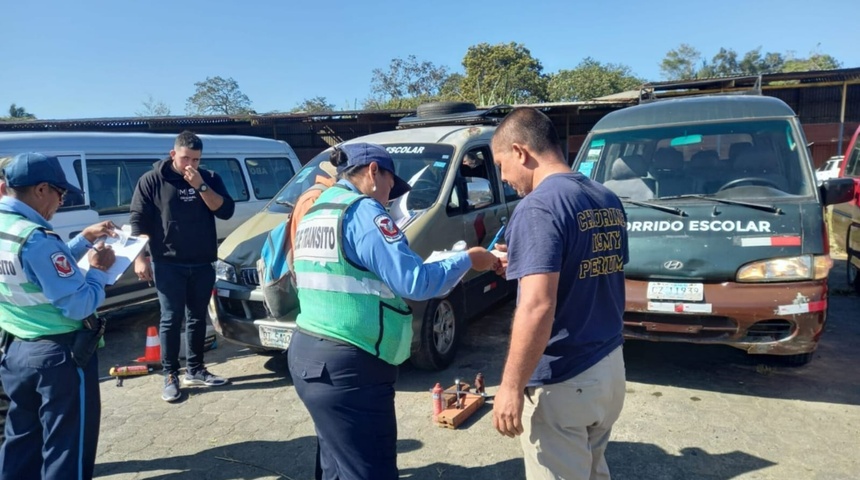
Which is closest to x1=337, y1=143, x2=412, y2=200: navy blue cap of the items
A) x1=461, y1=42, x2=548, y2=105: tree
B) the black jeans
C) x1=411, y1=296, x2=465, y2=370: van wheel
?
x1=411, y1=296, x2=465, y2=370: van wheel

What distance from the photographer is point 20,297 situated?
8.13ft

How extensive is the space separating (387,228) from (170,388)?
332 centimetres

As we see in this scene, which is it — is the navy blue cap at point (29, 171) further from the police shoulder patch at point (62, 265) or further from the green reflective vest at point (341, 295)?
the green reflective vest at point (341, 295)

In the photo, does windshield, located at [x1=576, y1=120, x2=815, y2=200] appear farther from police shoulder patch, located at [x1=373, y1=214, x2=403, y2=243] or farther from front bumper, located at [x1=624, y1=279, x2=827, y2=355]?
police shoulder patch, located at [x1=373, y1=214, x2=403, y2=243]

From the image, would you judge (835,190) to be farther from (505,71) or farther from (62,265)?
(505,71)

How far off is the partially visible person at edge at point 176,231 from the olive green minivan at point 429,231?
307 millimetres

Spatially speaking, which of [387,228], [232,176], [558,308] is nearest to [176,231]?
[387,228]

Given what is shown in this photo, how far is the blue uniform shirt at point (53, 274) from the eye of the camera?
2.41m

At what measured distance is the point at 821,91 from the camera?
53.5 ft

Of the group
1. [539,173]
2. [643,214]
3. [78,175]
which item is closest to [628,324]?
[643,214]

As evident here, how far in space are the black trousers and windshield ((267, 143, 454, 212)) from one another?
2749 millimetres

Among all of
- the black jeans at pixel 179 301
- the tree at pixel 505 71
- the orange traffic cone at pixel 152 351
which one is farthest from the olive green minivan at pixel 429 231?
the tree at pixel 505 71

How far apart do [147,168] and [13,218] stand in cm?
487

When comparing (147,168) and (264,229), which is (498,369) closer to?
(264,229)
